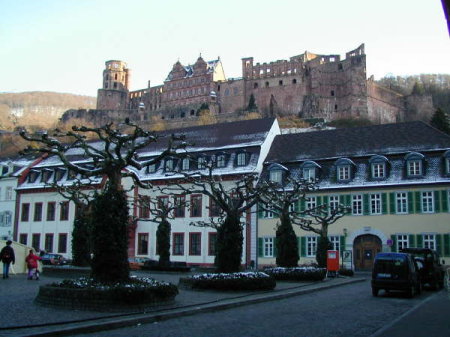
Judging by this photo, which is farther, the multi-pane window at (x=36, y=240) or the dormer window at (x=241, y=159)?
the multi-pane window at (x=36, y=240)

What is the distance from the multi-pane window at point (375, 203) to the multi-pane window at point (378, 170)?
152cm

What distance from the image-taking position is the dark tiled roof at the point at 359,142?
145ft

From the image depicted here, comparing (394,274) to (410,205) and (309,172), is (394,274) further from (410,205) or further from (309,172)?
(309,172)

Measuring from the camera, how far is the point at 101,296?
15.2 m

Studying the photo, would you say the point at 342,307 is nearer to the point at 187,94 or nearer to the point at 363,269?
the point at 363,269

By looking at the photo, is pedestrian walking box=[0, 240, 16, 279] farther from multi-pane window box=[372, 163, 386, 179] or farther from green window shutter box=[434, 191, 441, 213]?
green window shutter box=[434, 191, 441, 213]

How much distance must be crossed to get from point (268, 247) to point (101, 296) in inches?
1258

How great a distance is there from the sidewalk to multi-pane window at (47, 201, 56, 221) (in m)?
35.7

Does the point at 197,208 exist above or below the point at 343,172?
below

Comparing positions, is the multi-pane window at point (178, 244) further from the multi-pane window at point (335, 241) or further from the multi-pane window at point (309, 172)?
the multi-pane window at point (335, 241)

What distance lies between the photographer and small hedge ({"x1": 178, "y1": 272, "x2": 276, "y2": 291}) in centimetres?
2212

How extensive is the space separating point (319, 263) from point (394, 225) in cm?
964

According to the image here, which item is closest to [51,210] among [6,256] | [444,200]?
[6,256]

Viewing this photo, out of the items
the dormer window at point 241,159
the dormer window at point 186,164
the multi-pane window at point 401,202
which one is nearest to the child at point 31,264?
the dormer window at point 241,159
